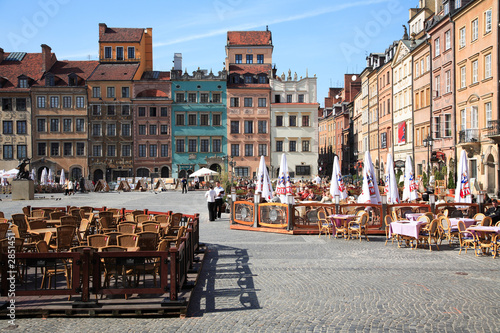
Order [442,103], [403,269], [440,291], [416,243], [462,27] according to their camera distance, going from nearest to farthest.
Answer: [440,291] < [403,269] < [416,243] < [462,27] < [442,103]

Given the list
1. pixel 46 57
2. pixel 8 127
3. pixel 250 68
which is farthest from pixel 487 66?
pixel 8 127

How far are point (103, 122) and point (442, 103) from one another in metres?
41.5

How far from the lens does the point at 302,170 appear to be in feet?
220

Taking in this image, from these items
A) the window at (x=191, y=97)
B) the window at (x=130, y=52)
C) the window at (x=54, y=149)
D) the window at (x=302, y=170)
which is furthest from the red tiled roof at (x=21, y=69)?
the window at (x=302, y=170)

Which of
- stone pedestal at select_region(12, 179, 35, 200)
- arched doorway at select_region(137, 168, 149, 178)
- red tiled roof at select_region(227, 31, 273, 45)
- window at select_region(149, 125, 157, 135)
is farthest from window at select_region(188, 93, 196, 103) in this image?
stone pedestal at select_region(12, 179, 35, 200)

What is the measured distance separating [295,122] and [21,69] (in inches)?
1386

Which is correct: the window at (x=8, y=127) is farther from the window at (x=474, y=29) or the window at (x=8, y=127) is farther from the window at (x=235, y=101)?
the window at (x=474, y=29)

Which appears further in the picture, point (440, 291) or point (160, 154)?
point (160, 154)

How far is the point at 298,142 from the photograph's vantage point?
67.7m

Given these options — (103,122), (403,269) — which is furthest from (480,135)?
(103,122)

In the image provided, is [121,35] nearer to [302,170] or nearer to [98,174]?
[98,174]

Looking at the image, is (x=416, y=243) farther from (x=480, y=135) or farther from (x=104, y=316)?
(x=480, y=135)

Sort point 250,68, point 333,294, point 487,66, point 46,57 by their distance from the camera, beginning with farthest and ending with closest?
1. point 250,68
2. point 46,57
3. point 487,66
4. point 333,294

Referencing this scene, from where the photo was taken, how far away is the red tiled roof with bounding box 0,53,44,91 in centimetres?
6681
